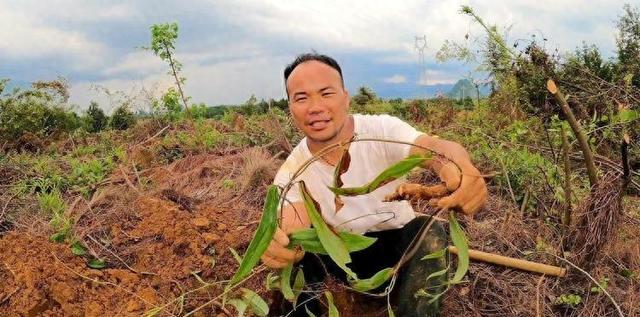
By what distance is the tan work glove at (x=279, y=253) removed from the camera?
196 centimetres

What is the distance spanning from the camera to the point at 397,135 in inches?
93.5

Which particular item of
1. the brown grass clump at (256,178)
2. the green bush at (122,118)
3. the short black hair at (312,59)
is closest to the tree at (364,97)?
the green bush at (122,118)

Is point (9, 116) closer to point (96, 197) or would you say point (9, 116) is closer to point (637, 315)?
point (96, 197)

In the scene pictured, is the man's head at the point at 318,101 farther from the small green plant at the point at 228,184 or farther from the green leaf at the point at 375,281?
the small green plant at the point at 228,184

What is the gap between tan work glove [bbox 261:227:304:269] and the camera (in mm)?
1956

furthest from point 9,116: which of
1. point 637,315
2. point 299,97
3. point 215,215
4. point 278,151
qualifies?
point 637,315

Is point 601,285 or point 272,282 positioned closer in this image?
point 272,282

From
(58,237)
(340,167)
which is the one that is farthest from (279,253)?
(58,237)

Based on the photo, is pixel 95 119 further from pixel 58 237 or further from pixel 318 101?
pixel 318 101

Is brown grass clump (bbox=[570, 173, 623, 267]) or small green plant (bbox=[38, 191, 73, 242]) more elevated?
brown grass clump (bbox=[570, 173, 623, 267])

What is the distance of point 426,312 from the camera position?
227 centimetres

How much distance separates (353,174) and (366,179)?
0.17ft

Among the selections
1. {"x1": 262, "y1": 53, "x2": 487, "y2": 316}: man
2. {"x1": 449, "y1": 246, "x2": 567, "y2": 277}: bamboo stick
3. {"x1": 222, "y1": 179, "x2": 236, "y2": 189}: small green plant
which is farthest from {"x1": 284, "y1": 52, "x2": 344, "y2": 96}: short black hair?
{"x1": 222, "y1": 179, "x2": 236, "y2": 189}: small green plant

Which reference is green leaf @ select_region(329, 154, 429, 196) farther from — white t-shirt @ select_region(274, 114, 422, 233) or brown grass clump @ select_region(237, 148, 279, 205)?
brown grass clump @ select_region(237, 148, 279, 205)
